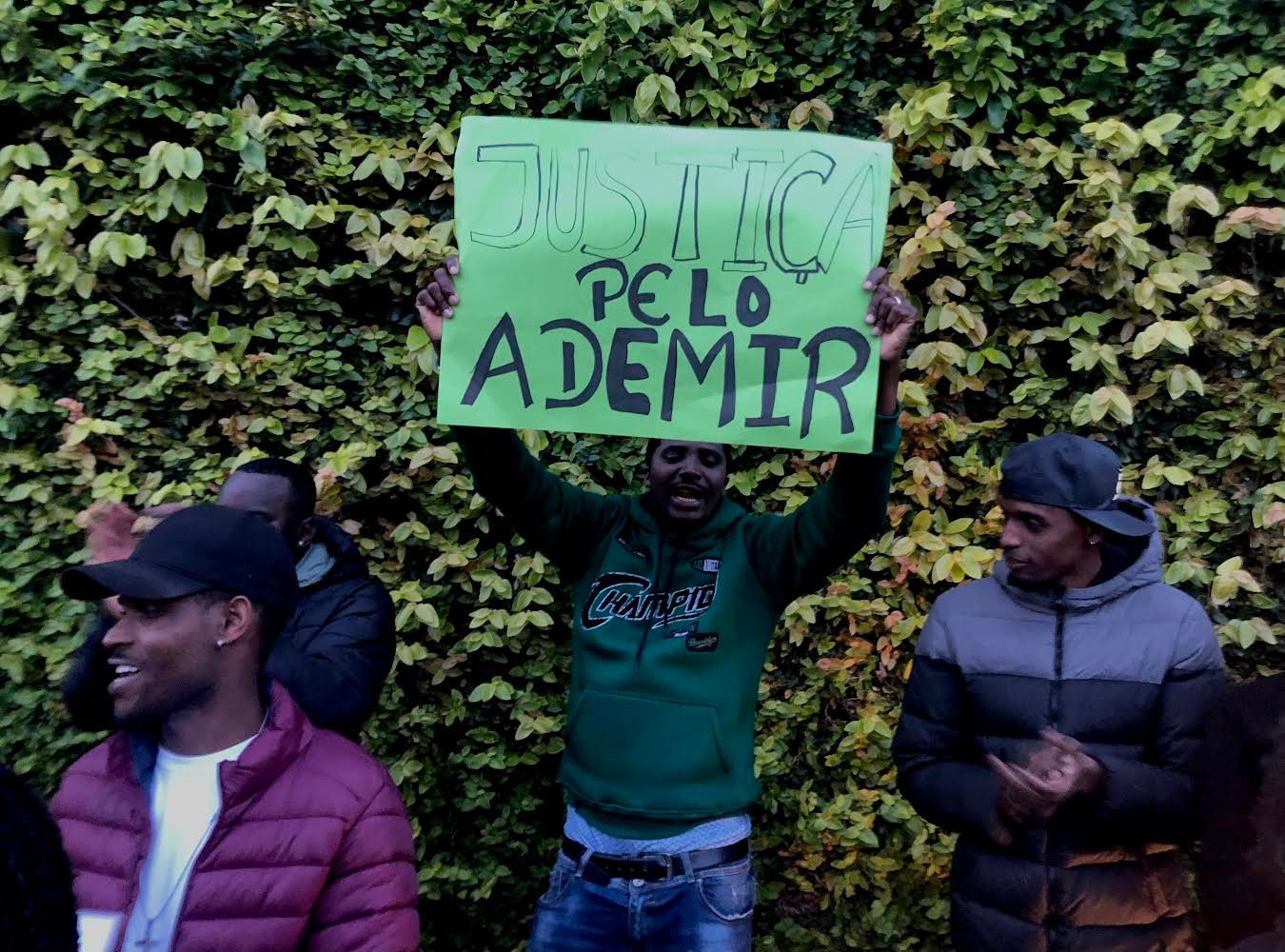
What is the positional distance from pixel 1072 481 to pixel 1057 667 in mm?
407

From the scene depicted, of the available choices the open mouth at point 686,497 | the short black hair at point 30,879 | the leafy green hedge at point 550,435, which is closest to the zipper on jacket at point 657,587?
the open mouth at point 686,497

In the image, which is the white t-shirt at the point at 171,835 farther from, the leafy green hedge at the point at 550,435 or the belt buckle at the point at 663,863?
the leafy green hedge at the point at 550,435

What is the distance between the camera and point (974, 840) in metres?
2.24

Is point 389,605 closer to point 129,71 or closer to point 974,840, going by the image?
point 974,840

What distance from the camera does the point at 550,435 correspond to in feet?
12.0

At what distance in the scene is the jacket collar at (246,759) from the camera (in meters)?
1.72

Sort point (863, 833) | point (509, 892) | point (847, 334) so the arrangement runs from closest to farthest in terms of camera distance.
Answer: point (847, 334) < point (863, 833) < point (509, 892)

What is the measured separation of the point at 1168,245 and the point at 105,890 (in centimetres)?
367

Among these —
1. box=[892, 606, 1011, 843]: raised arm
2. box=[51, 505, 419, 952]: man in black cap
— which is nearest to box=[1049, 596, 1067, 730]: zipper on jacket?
box=[892, 606, 1011, 843]: raised arm

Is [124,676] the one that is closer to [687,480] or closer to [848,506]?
[687,480]

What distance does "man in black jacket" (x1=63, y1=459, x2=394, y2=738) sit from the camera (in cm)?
207

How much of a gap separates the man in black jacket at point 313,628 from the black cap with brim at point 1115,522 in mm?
1613

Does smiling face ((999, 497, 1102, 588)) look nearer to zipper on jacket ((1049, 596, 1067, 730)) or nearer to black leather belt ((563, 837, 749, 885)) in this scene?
zipper on jacket ((1049, 596, 1067, 730))

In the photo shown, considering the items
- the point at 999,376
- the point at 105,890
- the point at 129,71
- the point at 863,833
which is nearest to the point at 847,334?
the point at 105,890
